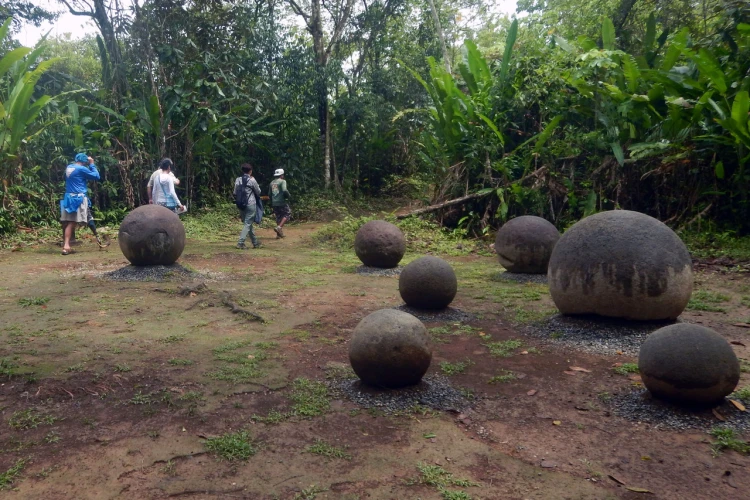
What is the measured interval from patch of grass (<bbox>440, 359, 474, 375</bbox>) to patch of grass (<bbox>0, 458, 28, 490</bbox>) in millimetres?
3417

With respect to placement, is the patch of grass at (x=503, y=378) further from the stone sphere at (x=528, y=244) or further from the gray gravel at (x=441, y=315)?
the stone sphere at (x=528, y=244)

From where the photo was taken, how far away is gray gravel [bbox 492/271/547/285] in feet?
33.2

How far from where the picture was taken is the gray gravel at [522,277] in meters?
10.1

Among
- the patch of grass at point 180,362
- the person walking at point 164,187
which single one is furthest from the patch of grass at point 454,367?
the person walking at point 164,187

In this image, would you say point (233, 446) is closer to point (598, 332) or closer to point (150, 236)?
point (598, 332)

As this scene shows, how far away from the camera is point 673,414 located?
4.64 meters

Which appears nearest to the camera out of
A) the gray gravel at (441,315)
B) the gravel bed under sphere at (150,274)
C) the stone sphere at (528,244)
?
→ the gray gravel at (441,315)

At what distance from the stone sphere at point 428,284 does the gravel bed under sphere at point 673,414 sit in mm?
3086

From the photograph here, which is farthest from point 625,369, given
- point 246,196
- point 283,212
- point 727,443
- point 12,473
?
point 283,212

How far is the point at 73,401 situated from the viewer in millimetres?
4910

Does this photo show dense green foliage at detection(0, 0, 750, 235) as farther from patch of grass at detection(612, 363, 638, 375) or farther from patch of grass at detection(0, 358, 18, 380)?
patch of grass at detection(0, 358, 18, 380)

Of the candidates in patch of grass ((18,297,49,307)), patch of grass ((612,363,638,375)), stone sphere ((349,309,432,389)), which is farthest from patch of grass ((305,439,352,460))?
patch of grass ((18,297,49,307))

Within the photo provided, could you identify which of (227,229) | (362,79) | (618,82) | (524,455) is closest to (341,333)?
(524,455)

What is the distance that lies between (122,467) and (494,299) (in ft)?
19.6
